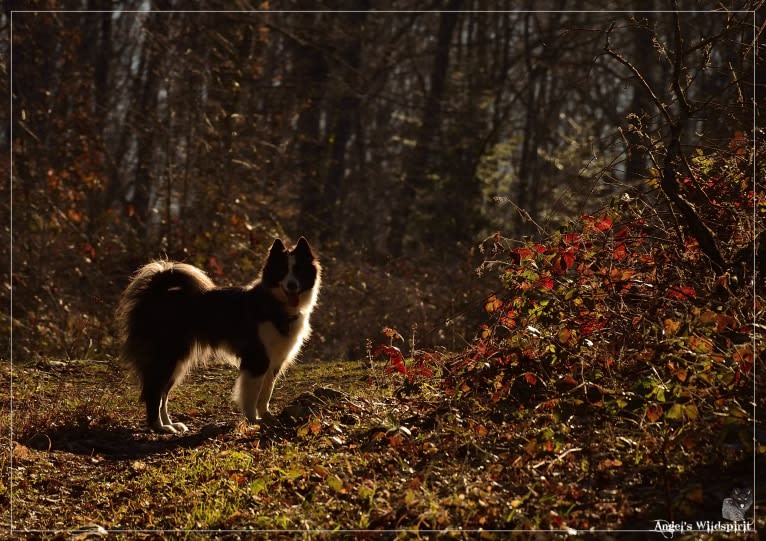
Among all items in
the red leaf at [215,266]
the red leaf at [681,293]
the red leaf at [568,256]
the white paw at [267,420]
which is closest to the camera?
the red leaf at [681,293]

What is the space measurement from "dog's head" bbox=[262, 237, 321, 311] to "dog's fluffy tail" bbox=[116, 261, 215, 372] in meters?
0.71

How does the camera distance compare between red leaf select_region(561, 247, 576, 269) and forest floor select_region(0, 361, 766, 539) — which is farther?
red leaf select_region(561, 247, 576, 269)

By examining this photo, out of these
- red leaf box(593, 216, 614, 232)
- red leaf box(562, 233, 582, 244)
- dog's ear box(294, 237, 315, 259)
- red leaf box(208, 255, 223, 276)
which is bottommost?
red leaf box(208, 255, 223, 276)

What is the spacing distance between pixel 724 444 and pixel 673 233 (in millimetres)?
2169

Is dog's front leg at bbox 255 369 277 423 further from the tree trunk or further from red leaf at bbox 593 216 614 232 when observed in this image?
the tree trunk

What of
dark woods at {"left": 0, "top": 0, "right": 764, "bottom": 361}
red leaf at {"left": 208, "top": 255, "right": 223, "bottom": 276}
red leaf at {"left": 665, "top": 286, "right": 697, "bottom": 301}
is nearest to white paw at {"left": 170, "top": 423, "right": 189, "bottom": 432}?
dark woods at {"left": 0, "top": 0, "right": 764, "bottom": 361}

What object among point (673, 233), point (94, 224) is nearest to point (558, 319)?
point (673, 233)

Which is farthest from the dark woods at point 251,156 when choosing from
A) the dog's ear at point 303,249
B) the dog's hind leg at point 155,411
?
the dog's ear at point 303,249

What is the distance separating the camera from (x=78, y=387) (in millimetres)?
10078

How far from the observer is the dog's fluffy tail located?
28.1 feet

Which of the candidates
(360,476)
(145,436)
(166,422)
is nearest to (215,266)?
(166,422)

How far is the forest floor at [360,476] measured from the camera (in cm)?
514

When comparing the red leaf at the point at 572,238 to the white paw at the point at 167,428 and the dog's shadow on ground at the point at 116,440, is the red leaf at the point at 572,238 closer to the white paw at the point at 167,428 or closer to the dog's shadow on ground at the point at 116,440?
the dog's shadow on ground at the point at 116,440

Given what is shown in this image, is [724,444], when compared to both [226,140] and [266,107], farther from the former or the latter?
[266,107]
